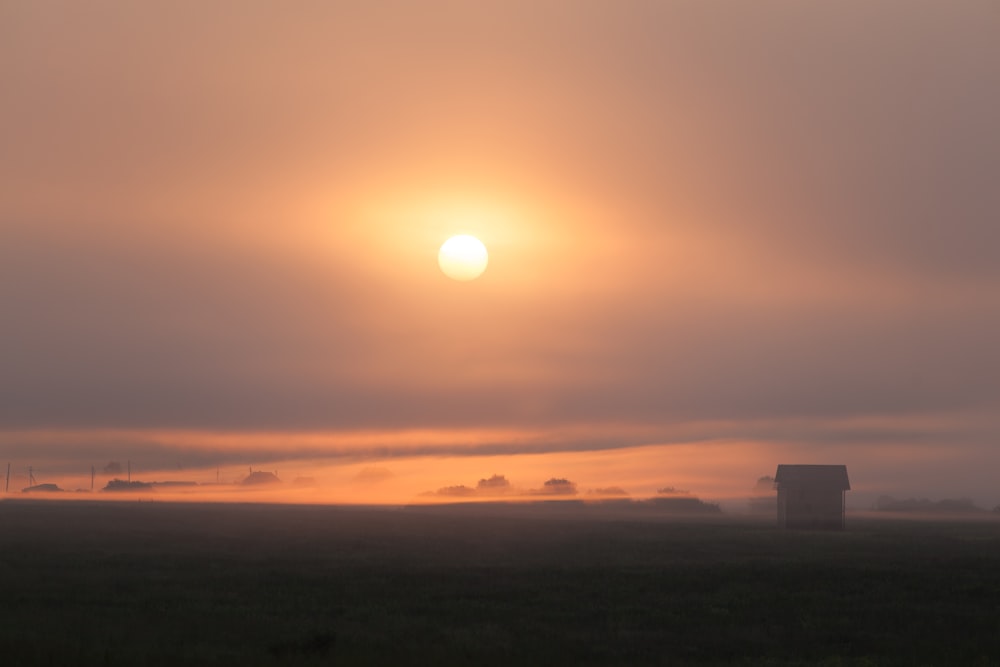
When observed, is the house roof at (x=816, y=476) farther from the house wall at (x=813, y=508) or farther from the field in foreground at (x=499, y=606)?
the field in foreground at (x=499, y=606)

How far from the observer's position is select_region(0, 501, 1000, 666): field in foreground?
29.2 m

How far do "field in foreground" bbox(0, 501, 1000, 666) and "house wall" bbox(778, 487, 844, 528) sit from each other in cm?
4676

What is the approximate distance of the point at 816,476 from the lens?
393 ft

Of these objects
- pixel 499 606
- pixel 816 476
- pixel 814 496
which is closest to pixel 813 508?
pixel 814 496

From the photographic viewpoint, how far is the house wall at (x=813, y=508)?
386 ft

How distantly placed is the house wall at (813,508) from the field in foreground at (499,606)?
4676cm

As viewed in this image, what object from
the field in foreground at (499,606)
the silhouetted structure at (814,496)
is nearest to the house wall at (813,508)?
the silhouetted structure at (814,496)

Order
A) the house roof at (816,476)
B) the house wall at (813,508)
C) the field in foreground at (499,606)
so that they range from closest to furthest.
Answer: the field in foreground at (499,606) < the house wall at (813,508) < the house roof at (816,476)

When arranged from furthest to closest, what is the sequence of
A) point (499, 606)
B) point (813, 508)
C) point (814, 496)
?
1. point (814, 496)
2. point (813, 508)
3. point (499, 606)

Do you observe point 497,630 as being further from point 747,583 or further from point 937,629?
point 747,583

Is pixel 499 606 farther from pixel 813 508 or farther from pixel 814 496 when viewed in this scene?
pixel 814 496

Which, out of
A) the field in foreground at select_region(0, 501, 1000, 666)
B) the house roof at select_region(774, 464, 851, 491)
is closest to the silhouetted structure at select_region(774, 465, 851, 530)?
the house roof at select_region(774, 464, 851, 491)

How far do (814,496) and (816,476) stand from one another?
7.72 feet

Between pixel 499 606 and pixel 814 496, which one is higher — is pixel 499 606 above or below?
below
